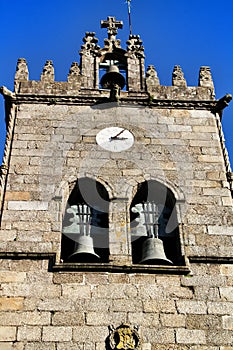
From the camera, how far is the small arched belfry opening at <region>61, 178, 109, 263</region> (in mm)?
8438

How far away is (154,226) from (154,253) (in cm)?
71

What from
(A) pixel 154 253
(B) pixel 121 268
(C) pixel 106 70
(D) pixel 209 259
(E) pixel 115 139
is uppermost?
(C) pixel 106 70

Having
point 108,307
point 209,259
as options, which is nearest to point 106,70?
point 209,259

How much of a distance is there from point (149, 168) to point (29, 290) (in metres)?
2.82

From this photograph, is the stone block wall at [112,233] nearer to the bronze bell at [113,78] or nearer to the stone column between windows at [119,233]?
the stone column between windows at [119,233]

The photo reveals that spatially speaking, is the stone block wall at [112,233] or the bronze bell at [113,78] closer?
the stone block wall at [112,233]

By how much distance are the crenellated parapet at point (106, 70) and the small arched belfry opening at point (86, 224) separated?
1.96 m

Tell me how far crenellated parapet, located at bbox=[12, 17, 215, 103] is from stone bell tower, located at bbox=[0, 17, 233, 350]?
0.02 metres

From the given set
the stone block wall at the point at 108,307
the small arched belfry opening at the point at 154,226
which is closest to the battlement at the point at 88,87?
the small arched belfry opening at the point at 154,226

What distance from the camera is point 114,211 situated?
8.97 meters

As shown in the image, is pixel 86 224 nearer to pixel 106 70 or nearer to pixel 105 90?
pixel 105 90

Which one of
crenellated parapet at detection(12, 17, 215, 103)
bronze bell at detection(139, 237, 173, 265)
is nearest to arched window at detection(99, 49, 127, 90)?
crenellated parapet at detection(12, 17, 215, 103)

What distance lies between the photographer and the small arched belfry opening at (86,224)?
844 centimetres

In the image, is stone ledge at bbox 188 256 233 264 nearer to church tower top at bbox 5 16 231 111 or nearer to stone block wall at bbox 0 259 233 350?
stone block wall at bbox 0 259 233 350
